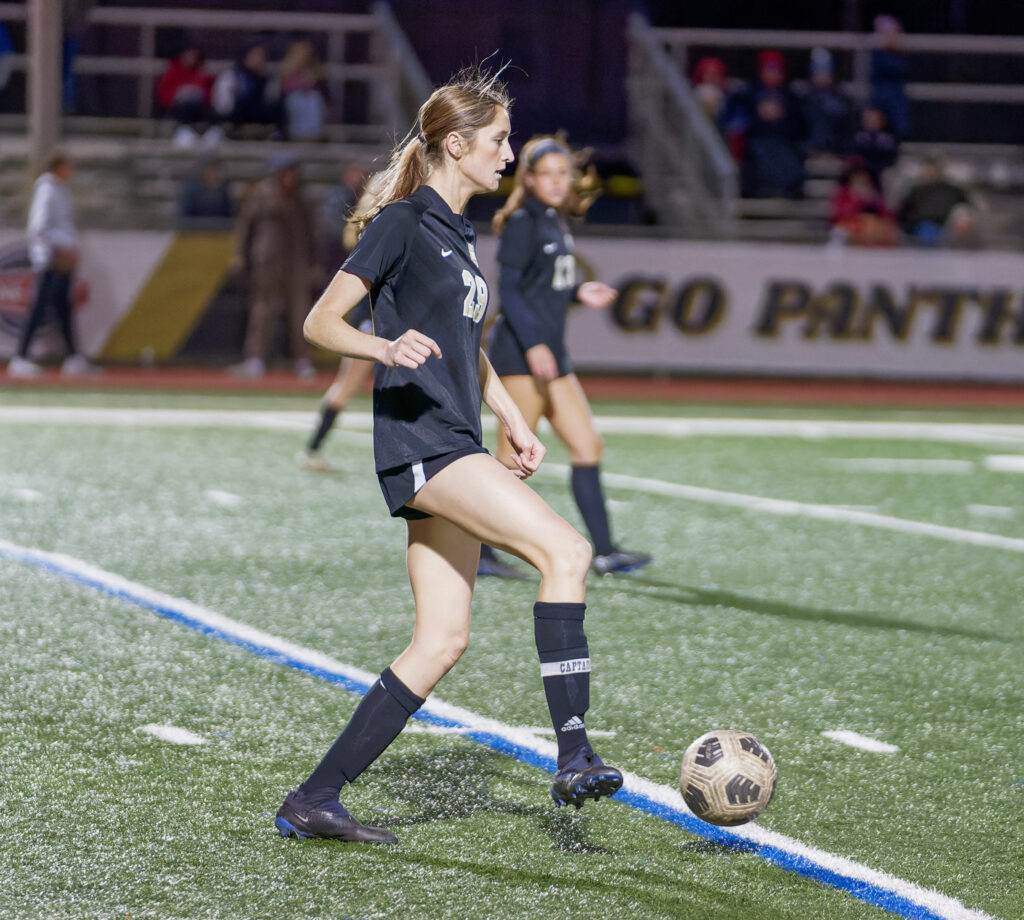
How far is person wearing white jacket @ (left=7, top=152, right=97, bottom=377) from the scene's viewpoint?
58.4 ft

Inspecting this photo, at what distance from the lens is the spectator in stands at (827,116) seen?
22766 millimetres

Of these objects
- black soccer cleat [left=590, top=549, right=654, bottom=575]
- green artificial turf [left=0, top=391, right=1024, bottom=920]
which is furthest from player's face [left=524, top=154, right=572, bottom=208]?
green artificial turf [left=0, top=391, right=1024, bottom=920]

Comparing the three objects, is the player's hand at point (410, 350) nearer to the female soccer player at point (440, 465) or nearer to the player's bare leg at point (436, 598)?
the female soccer player at point (440, 465)

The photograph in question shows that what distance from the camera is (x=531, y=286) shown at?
28.1ft

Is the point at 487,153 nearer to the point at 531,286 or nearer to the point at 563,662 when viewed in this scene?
the point at 563,662

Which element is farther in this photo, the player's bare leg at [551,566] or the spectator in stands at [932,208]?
the spectator in stands at [932,208]

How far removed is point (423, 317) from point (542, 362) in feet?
11.3

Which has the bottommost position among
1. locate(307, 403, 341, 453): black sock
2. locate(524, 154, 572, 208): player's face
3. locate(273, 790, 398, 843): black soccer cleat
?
locate(307, 403, 341, 453): black sock

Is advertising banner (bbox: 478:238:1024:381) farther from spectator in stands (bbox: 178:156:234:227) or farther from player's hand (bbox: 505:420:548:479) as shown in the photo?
player's hand (bbox: 505:420:548:479)

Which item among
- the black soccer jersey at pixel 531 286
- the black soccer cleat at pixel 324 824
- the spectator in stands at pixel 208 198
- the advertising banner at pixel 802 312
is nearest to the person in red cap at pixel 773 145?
the advertising banner at pixel 802 312

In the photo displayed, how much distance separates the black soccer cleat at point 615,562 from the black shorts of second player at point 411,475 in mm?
4244

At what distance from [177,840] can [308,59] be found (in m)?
18.6

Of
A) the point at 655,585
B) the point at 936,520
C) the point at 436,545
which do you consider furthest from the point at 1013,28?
the point at 436,545

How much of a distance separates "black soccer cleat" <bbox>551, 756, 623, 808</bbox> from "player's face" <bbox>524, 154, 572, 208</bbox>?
4.38 meters
